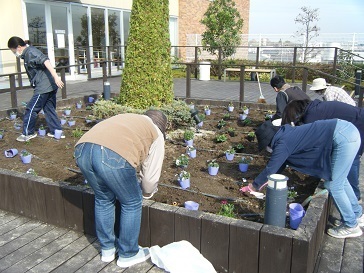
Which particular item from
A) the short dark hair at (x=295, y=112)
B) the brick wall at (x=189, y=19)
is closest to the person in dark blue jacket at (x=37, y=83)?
the short dark hair at (x=295, y=112)

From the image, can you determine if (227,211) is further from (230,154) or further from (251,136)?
(251,136)

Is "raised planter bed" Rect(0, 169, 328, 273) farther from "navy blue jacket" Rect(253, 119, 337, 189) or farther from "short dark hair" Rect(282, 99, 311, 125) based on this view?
"short dark hair" Rect(282, 99, 311, 125)

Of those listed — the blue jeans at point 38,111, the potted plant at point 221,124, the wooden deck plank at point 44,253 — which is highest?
the blue jeans at point 38,111

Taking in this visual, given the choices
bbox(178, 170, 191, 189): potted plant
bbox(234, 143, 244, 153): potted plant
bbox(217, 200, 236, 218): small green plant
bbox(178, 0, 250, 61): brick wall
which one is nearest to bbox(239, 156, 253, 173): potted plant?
bbox(234, 143, 244, 153): potted plant

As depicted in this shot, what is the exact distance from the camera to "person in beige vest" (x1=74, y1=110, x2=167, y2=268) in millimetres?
2520

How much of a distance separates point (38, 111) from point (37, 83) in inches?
16.0

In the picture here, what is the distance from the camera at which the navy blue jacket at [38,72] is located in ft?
17.8

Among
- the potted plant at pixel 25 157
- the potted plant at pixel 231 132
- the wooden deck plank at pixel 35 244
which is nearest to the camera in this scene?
the wooden deck plank at pixel 35 244

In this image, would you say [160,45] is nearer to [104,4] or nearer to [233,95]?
[233,95]

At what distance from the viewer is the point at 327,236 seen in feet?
11.1

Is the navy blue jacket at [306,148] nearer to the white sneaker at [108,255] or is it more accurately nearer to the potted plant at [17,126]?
the white sneaker at [108,255]

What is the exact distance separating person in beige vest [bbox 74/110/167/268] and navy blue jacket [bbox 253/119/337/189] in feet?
3.10

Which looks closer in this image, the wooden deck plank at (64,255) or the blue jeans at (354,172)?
the wooden deck plank at (64,255)

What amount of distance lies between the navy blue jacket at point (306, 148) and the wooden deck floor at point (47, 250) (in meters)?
1.28
